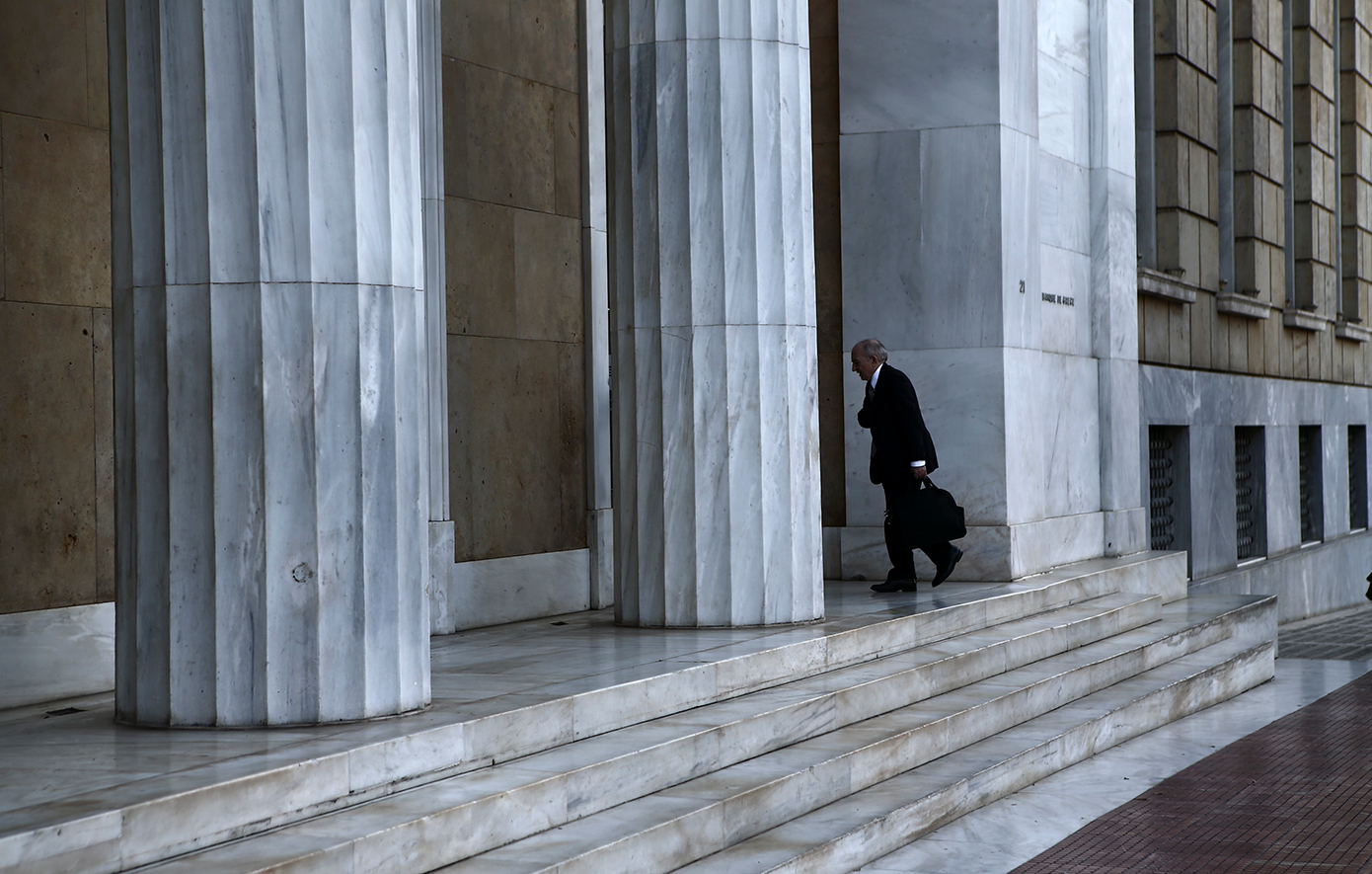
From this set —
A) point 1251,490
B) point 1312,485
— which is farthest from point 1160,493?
point 1312,485

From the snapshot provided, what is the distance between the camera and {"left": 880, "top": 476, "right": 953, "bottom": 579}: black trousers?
1056 centimetres

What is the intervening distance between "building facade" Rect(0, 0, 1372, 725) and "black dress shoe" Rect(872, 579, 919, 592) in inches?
50.0

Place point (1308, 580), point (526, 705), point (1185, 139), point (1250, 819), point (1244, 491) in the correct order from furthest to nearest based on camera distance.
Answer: point (1308, 580), point (1244, 491), point (1185, 139), point (1250, 819), point (526, 705)

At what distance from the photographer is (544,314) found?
10891 millimetres

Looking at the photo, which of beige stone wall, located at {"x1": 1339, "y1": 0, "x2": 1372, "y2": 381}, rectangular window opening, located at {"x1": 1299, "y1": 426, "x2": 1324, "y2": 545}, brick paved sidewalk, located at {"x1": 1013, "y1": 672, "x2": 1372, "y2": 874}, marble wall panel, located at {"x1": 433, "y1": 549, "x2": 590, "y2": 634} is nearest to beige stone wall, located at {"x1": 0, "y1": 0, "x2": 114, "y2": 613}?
marble wall panel, located at {"x1": 433, "y1": 549, "x2": 590, "y2": 634}

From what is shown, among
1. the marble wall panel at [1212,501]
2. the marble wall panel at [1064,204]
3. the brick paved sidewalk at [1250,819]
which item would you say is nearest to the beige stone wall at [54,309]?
the brick paved sidewalk at [1250,819]

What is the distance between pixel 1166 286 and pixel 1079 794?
977 cm

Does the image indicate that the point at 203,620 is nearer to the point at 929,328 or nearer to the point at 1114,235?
the point at 929,328

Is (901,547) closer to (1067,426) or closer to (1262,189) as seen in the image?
(1067,426)

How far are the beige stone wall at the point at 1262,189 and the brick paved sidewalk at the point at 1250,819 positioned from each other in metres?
8.10

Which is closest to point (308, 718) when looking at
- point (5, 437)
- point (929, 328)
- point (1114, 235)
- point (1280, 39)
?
point (5, 437)

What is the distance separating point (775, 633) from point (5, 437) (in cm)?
403

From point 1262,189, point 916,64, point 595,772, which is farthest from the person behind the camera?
point 1262,189

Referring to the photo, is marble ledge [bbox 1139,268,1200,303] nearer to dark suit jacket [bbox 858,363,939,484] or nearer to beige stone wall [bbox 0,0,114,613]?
dark suit jacket [bbox 858,363,939,484]
